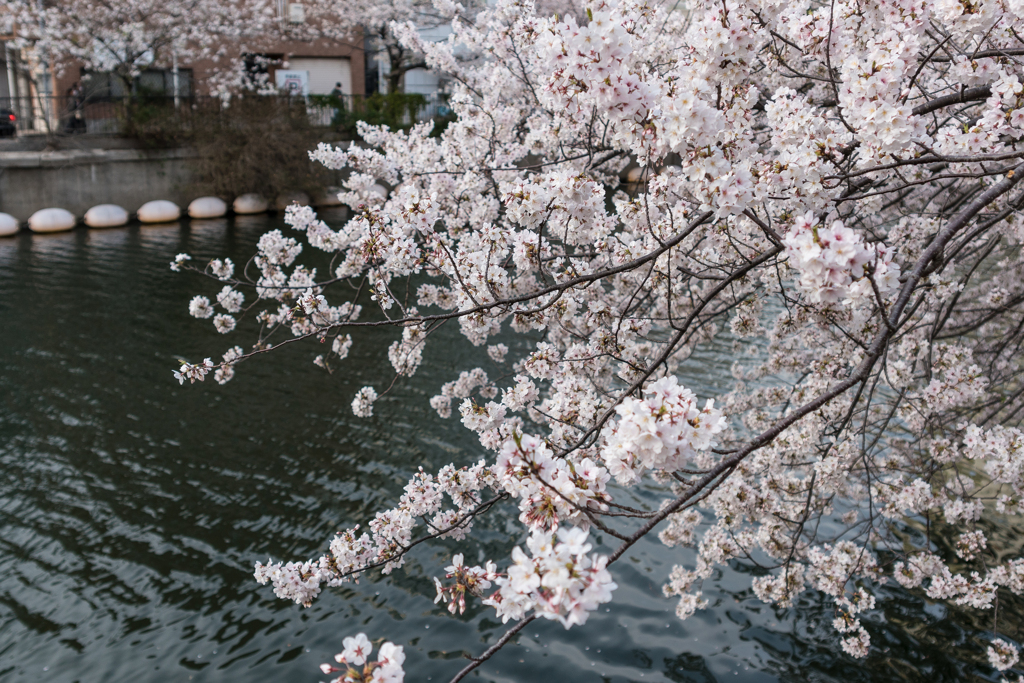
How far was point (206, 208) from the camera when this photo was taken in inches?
Answer: 806

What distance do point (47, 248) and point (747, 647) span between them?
17.3 metres

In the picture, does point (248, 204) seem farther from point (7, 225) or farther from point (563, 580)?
point (563, 580)

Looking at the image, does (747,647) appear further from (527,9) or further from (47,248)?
(47,248)

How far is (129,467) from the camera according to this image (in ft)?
24.1

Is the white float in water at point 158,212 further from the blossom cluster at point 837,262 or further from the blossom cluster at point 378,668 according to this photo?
the blossom cluster at point 837,262

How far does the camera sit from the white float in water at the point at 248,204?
69.3 feet

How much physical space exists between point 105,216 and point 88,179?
166 centimetres

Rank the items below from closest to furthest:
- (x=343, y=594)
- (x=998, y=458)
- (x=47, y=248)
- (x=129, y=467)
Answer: (x=998, y=458), (x=343, y=594), (x=129, y=467), (x=47, y=248)

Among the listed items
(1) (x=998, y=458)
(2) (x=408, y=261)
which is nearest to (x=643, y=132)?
(2) (x=408, y=261)

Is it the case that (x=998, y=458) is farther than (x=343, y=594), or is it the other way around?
(x=343, y=594)

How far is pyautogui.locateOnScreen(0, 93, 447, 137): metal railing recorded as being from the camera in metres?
20.9

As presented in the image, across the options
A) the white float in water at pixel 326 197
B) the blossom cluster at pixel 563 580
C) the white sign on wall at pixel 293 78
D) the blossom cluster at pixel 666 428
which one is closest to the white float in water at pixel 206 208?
the white float in water at pixel 326 197

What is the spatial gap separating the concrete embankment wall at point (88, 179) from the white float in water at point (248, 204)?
1516 millimetres

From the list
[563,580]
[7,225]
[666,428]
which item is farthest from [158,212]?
[563,580]
